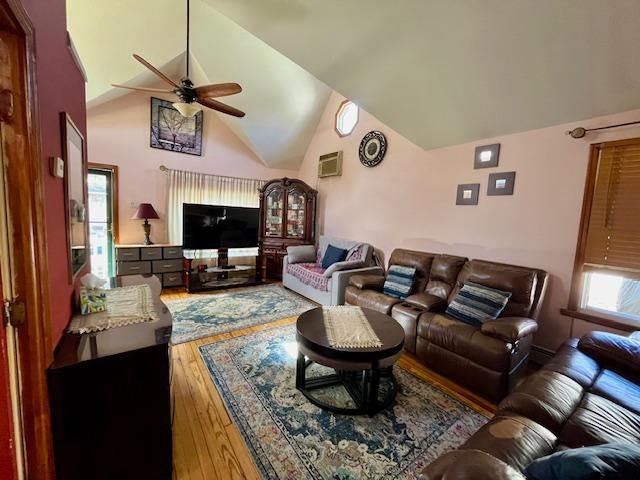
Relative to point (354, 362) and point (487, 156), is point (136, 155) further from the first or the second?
point (487, 156)

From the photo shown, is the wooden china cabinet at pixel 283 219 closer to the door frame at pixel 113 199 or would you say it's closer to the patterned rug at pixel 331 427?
the door frame at pixel 113 199

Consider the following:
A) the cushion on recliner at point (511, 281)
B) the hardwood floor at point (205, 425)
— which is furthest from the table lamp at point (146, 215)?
the cushion on recliner at point (511, 281)

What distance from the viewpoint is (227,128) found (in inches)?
200

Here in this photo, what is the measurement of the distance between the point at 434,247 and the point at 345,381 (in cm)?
207

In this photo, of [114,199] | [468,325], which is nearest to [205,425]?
[468,325]

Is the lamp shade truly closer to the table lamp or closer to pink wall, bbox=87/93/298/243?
the table lamp

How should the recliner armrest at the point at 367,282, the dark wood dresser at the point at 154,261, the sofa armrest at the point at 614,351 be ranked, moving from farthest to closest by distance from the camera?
the dark wood dresser at the point at 154,261, the recliner armrest at the point at 367,282, the sofa armrest at the point at 614,351

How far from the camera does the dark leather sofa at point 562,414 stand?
85 cm

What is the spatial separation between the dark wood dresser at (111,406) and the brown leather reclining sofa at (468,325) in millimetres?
2006

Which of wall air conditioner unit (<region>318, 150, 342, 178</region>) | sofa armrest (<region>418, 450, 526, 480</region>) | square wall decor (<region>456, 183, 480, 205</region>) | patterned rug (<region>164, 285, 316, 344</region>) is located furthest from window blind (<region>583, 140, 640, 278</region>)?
wall air conditioner unit (<region>318, 150, 342, 178</region>)

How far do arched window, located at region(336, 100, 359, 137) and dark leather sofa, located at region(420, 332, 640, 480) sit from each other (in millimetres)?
3979

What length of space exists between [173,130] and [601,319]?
19.7ft

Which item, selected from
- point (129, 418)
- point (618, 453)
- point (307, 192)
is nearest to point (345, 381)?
point (129, 418)

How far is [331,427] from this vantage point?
1.67m
